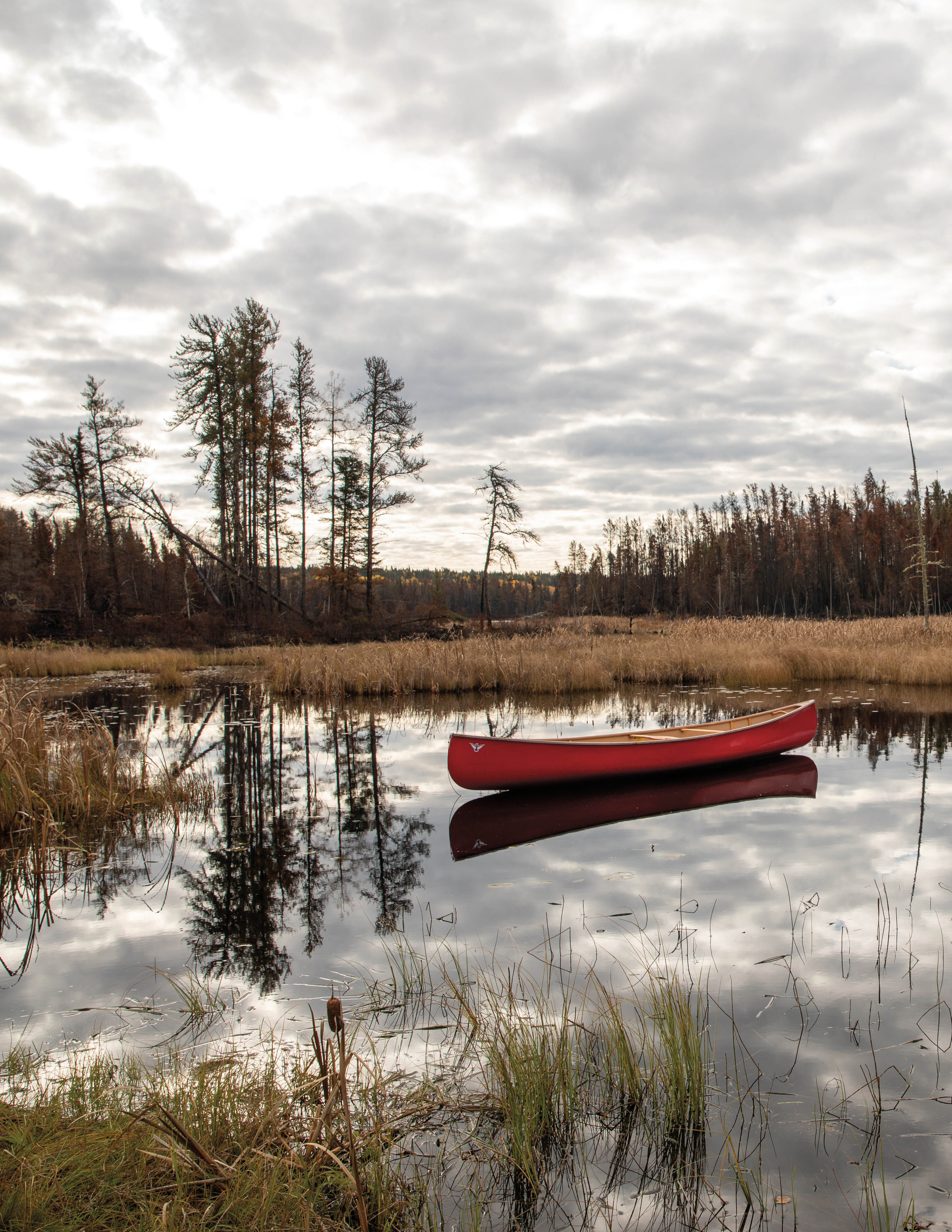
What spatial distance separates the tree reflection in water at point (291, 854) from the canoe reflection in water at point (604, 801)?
634mm

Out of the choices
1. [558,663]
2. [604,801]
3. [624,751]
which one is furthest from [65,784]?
[558,663]

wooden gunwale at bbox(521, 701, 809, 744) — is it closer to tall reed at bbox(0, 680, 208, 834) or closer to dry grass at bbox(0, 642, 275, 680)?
tall reed at bbox(0, 680, 208, 834)

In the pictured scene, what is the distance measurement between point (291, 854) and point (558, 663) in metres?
12.9

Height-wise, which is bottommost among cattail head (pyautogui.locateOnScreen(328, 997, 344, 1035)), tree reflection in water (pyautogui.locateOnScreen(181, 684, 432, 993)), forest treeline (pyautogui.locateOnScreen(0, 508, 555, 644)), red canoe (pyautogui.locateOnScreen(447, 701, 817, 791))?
tree reflection in water (pyautogui.locateOnScreen(181, 684, 432, 993))

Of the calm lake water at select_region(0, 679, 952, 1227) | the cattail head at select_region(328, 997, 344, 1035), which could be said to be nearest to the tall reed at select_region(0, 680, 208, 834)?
the calm lake water at select_region(0, 679, 952, 1227)

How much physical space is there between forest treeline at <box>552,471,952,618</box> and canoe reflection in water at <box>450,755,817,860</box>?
47631 mm

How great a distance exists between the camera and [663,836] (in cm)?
774

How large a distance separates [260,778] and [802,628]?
21.2 metres

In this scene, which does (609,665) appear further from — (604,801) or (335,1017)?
(335,1017)

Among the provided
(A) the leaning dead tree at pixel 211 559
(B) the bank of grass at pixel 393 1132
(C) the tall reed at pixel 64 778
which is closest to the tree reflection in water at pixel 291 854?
(C) the tall reed at pixel 64 778

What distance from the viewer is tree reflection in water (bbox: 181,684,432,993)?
17.5 feet

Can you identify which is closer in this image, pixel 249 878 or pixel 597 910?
pixel 597 910

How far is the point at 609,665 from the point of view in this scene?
66.2 ft

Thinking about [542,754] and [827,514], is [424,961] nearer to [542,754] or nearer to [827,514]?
[542,754]
